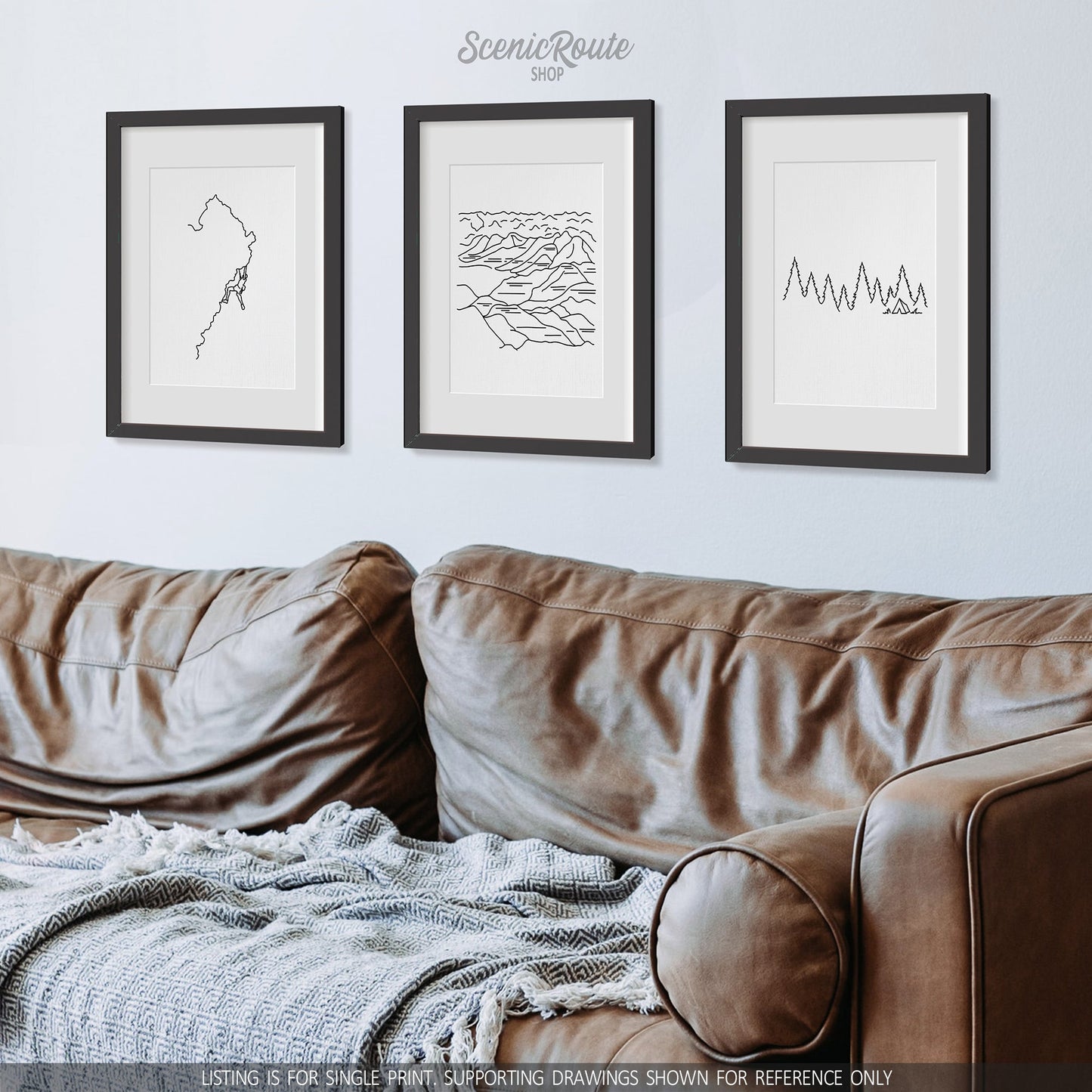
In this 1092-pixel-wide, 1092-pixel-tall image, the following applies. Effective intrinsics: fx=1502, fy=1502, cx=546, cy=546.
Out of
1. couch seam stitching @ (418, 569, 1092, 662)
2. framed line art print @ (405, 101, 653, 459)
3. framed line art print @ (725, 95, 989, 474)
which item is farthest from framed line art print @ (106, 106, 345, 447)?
framed line art print @ (725, 95, 989, 474)

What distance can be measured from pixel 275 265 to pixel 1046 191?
1405 millimetres

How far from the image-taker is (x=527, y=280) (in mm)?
2693

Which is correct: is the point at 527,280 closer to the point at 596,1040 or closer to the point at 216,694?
the point at 216,694

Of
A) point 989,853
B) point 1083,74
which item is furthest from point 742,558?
point 989,853

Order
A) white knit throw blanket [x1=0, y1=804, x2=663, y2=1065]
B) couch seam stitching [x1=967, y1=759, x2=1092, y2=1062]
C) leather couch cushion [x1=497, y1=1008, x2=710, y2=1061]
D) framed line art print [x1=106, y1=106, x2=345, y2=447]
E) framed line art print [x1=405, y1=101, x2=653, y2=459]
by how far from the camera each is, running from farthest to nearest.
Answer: framed line art print [x1=106, y1=106, x2=345, y2=447], framed line art print [x1=405, y1=101, x2=653, y2=459], white knit throw blanket [x1=0, y1=804, x2=663, y2=1065], leather couch cushion [x1=497, y1=1008, x2=710, y2=1061], couch seam stitching [x1=967, y1=759, x2=1092, y2=1062]

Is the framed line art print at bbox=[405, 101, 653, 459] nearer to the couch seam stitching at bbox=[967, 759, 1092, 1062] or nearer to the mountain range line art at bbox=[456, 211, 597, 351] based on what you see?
the mountain range line art at bbox=[456, 211, 597, 351]

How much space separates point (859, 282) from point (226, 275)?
4.03ft

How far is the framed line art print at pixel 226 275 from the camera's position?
9.31ft

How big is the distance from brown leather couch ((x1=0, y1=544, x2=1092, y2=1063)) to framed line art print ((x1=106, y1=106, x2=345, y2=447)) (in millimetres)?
365

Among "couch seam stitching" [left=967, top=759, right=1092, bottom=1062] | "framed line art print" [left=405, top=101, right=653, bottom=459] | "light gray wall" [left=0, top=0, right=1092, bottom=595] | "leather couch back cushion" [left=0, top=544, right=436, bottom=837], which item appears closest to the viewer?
"couch seam stitching" [left=967, top=759, right=1092, bottom=1062]

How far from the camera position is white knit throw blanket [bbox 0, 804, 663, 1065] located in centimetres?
174

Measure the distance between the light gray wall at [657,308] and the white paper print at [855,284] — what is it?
11 cm

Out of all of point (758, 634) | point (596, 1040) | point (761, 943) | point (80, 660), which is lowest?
point (596, 1040)

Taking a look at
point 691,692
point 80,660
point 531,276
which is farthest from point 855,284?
point 80,660
